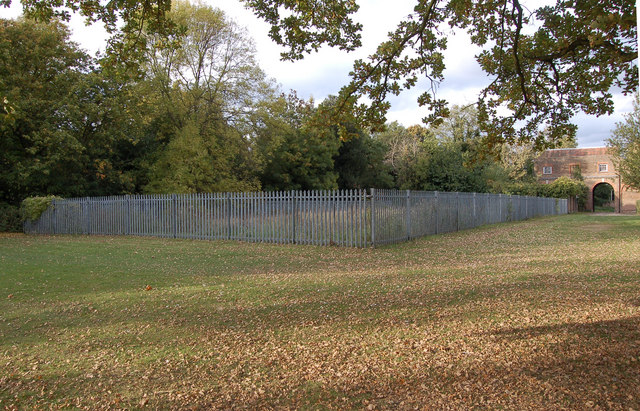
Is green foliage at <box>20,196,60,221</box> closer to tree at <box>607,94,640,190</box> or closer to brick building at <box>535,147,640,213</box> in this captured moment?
tree at <box>607,94,640,190</box>

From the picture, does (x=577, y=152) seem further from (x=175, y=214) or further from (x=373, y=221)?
(x=175, y=214)

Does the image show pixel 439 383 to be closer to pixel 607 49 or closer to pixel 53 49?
pixel 607 49

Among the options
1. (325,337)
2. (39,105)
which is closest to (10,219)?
(39,105)

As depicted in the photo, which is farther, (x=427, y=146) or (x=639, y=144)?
(x=427, y=146)

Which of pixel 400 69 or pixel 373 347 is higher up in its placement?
pixel 400 69

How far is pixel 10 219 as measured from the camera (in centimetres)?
2208

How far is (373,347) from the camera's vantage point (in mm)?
4438

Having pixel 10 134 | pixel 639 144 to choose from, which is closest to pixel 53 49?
pixel 10 134

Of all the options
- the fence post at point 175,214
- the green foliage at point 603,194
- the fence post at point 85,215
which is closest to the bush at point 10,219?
the fence post at point 85,215

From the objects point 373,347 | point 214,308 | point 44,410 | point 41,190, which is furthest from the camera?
point 41,190

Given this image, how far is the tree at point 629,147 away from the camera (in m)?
22.4

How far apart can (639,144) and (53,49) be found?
95.8ft

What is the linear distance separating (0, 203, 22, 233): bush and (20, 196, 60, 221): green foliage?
965mm

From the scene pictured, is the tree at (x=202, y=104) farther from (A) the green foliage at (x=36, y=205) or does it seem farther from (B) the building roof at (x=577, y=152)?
(B) the building roof at (x=577, y=152)
